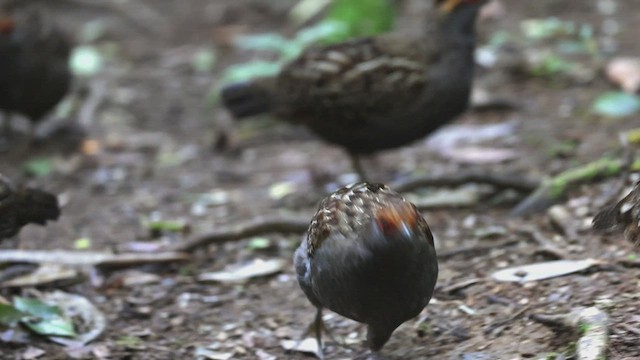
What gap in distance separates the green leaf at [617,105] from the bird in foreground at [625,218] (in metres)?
3.13

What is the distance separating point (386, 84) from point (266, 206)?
1172 mm

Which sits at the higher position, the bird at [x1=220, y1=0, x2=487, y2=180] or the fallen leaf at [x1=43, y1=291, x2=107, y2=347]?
the bird at [x1=220, y1=0, x2=487, y2=180]

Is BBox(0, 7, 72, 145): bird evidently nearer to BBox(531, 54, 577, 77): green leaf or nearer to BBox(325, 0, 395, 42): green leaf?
BBox(325, 0, 395, 42): green leaf

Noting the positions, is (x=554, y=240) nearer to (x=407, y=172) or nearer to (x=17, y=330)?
(x=407, y=172)

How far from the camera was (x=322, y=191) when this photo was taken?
6.28 metres

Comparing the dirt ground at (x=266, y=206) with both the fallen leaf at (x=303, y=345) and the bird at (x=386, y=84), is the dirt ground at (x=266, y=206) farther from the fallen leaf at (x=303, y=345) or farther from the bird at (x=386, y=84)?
the bird at (x=386, y=84)

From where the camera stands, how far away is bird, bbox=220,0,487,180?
18.9 feet

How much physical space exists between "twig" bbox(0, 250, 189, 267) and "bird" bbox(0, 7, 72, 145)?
9.38ft

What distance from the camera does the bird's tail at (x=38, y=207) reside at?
13.9ft

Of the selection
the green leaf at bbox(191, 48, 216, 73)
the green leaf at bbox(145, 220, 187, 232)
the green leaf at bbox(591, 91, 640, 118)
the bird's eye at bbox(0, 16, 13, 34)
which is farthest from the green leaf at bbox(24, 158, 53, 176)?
the green leaf at bbox(591, 91, 640, 118)

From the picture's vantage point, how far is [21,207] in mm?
4211

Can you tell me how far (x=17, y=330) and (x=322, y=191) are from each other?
8.43ft

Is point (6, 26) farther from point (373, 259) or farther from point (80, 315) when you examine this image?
point (373, 259)

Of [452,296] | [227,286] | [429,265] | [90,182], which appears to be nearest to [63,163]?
[90,182]
